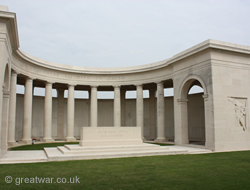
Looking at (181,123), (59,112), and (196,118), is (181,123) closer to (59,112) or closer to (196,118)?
(196,118)

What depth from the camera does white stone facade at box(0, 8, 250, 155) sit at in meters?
31.1

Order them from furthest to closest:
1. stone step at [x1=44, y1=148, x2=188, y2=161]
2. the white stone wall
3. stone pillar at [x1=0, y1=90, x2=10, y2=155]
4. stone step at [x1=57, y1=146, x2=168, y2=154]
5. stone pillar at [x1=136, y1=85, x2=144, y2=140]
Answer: stone pillar at [x1=136, y1=85, x2=144, y2=140] → the white stone wall → stone pillar at [x1=0, y1=90, x2=10, y2=155] → stone step at [x1=57, y1=146, x2=168, y2=154] → stone step at [x1=44, y1=148, x2=188, y2=161]

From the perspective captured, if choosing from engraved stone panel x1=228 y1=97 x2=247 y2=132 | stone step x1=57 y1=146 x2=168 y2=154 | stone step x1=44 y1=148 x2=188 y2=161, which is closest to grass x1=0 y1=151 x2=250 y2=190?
stone step x1=44 y1=148 x2=188 y2=161

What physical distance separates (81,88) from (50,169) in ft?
131

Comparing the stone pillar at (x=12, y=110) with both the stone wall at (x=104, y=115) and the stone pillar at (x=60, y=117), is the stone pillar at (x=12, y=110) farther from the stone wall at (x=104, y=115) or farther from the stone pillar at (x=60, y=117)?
the stone pillar at (x=60, y=117)

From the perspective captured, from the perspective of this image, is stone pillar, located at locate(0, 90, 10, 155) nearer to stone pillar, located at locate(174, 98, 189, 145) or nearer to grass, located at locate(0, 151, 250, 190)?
grass, located at locate(0, 151, 250, 190)

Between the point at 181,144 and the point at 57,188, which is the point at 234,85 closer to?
the point at 181,144

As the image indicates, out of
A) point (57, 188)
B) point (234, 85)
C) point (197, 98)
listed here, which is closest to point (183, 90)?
point (234, 85)

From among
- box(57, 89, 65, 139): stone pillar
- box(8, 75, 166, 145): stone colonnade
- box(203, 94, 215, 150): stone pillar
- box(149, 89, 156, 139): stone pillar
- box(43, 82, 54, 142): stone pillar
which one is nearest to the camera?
box(203, 94, 215, 150): stone pillar

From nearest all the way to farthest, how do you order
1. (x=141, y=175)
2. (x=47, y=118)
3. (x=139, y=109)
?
(x=141, y=175) → (x=47, y=118) → (x=139, y=109)

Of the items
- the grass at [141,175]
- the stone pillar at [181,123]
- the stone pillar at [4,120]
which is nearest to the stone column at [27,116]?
the stone pillar at [4,120]

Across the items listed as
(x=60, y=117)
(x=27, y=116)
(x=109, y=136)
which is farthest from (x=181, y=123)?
(x=60, y=117)

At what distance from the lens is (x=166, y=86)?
55156mm

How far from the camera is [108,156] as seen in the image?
24.5 m
